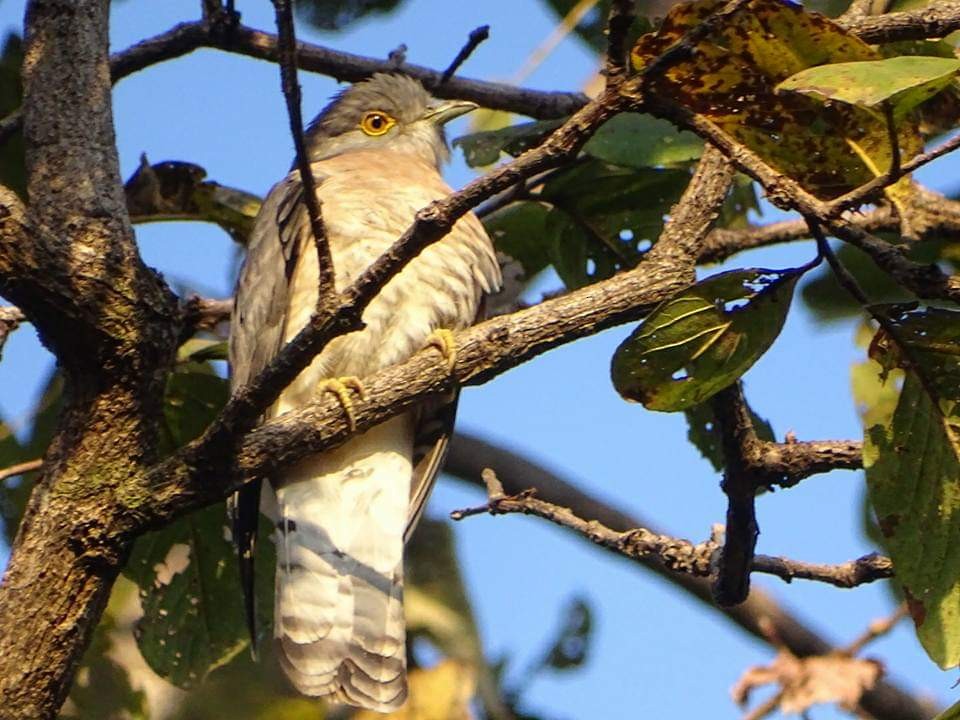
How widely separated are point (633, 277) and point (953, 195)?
2.46 metres

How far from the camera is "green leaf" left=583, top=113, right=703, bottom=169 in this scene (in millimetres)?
3707

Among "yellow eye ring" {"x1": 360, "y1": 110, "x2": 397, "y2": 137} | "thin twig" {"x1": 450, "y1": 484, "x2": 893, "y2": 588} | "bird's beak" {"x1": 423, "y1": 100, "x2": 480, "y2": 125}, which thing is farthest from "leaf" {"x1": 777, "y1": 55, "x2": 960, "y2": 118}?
"yellow eye ring" {"x1": 360, "y1": 110, "x2": 397, "y2": 137}

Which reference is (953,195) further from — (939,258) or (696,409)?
(696,409)

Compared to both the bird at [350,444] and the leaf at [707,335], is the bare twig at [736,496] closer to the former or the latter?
the leaf at [707,335]

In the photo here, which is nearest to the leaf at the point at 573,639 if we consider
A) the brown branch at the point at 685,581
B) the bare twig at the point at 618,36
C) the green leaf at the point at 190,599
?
the brown branch at the point at 685,581

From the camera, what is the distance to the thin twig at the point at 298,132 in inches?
82.4

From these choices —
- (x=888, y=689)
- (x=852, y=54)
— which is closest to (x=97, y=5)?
(x=852, y=54)

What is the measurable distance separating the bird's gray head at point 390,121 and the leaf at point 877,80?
10.1ft

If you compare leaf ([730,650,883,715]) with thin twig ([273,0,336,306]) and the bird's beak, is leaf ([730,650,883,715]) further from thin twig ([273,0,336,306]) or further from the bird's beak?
the bird's beak

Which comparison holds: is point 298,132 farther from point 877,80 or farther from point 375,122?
point 375,122

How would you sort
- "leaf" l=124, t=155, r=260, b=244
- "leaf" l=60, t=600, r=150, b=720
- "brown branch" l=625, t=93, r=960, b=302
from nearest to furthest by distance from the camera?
1. "brown branch" l=625, t=93, r=960, b=302
2. "leaf" l=60, t=600, r=150, b=720
3. "leaf" l=124, t=155, r=260, b=244

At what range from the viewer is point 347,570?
3842mm

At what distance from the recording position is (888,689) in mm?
4711

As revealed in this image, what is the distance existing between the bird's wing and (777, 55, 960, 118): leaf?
1978 millimetres
